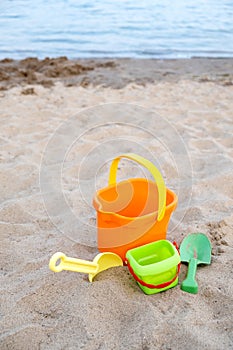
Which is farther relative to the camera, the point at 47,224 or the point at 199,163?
the point at 199,163

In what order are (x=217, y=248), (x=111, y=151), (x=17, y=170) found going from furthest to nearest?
(x=111, y=151)
(x=17, y=170)
(x=217, y=248)

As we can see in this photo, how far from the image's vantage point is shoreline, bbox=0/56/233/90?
14.3 ft

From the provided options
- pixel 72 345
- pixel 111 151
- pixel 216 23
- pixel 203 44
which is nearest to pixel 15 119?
pixel 111 151

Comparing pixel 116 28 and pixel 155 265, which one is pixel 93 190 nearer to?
pixel 155 265

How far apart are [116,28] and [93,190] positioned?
250 inches

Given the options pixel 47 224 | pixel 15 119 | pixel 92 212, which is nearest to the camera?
pixel 47 224

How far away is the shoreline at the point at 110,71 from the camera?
434 cm

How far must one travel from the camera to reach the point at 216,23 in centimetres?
848

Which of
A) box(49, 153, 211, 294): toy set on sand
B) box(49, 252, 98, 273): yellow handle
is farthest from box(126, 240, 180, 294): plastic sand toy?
box(49, 252, 98, 273): yellow handle

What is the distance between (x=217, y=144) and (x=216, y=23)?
6.53 meters

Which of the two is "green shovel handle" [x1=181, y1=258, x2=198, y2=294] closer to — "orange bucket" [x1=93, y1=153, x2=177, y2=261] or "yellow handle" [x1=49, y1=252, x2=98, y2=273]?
"orange bucket" [x1=93, y1=153, x2=177, y2=261]

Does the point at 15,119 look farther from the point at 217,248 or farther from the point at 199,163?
the point at 217,248

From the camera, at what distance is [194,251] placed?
5.32 ft

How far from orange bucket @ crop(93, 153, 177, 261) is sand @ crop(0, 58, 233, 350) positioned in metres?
0.12
